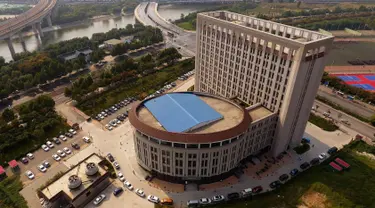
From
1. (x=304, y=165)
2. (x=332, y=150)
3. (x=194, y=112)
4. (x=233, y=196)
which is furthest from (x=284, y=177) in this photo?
(x=194, y=112)

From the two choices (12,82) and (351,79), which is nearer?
(12,82)

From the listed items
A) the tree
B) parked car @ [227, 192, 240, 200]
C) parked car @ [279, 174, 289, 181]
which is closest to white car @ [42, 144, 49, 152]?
the tree

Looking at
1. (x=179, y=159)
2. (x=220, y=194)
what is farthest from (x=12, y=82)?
(x=220, y=194)

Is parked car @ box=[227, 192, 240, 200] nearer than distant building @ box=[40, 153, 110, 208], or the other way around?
distant building @ box=[40, 153, 110, 208]

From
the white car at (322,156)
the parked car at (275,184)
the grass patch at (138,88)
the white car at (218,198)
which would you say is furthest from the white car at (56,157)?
the white car at (322,156)

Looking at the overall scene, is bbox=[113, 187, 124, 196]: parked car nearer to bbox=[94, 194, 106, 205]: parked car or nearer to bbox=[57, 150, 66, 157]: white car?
bbox=[94, 194, 106, 205]: parked car

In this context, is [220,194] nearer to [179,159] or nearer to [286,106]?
[179,159]

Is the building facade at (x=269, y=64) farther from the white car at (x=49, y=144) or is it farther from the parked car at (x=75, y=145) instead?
the white car at (x=49, y=144)
